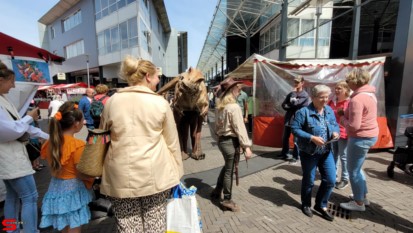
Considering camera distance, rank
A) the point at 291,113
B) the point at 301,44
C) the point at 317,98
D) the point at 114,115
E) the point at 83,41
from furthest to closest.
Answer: the point at 83,41, the point at 301,44, the point at 291,113, the point at 317,98, the point at 114,115

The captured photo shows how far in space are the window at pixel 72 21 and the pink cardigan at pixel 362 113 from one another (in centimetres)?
2573

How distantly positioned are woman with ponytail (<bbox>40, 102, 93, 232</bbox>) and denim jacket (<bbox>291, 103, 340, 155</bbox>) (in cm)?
240

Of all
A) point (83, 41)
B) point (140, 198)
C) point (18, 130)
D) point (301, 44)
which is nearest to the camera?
point (140, 198)

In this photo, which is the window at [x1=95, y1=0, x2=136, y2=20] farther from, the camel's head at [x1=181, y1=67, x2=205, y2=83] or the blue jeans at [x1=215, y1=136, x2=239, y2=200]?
the blue jeans at [x1=215, y1=136, x2=239, y2=200]

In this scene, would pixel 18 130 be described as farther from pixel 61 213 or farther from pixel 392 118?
pixel 392 118

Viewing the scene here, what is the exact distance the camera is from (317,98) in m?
2.69

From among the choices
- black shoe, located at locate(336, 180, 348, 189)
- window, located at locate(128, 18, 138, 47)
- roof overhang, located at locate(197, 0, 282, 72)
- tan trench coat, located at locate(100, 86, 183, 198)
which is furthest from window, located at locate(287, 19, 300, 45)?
tan trench coat, located at locate(100, 86, 183, 198)

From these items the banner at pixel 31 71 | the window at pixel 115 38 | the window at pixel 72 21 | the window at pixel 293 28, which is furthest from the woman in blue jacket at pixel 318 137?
the window at pixel 72 21

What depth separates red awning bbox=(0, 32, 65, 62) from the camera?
3149mm

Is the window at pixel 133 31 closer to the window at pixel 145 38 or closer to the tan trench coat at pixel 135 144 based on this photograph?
the window at pixel 145 38

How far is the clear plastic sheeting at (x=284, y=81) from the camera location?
5781mm

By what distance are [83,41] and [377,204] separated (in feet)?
83.3

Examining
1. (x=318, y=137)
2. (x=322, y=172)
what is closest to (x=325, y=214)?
(x=322, y=172)

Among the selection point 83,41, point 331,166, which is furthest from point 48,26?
point 331,166
